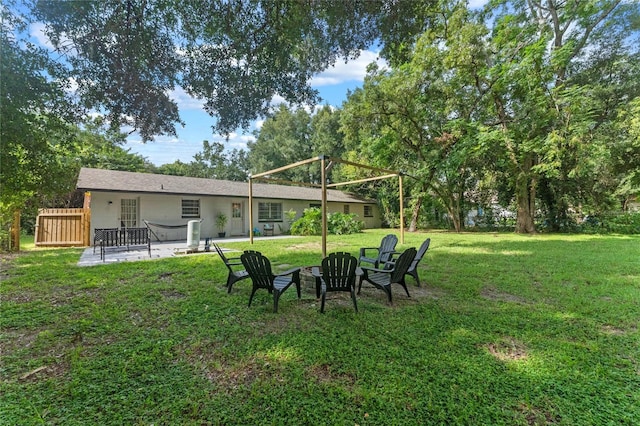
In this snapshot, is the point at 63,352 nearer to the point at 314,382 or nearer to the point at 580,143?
the point at 314,382

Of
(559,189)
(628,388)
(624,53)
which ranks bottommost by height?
(628,388)

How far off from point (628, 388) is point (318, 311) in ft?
10.7

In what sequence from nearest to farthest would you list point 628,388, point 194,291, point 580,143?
point 628,388 → point 194,291 → point 580,143

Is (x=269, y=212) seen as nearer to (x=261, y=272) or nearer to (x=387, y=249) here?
(x=387, y=249)

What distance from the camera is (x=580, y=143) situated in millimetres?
12523

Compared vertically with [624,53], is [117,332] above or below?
below

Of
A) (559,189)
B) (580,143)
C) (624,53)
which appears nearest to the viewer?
(580,143)

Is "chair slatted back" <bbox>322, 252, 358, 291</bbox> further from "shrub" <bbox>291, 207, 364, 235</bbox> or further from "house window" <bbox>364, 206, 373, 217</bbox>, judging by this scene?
"house window" <bbox>364, 206, 373, 217</bbox>

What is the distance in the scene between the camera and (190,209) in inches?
Result: 593

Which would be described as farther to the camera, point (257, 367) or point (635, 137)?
point (635, 137)

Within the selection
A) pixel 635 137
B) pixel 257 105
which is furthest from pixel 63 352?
pixel 635 137

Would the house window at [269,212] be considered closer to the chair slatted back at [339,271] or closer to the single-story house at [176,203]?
the single-story house at [176,203]

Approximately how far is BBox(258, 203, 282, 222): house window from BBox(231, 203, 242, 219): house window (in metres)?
1.23

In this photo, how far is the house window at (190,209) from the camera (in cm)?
1483
